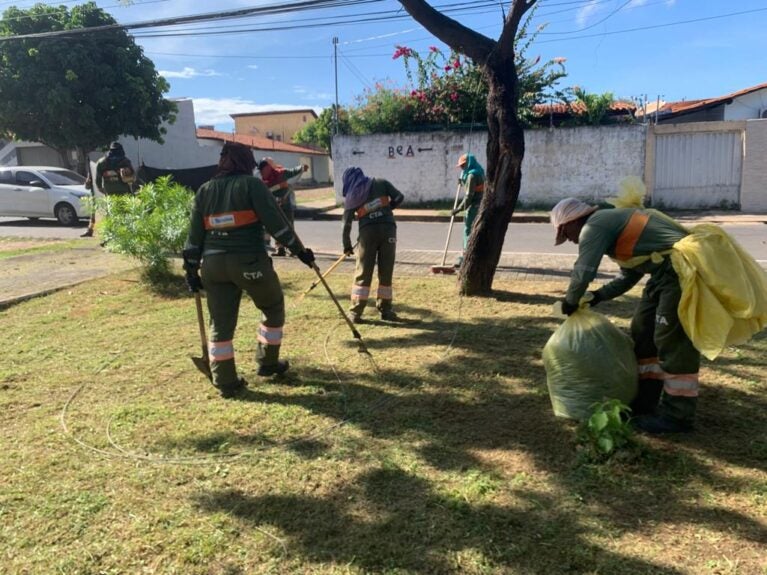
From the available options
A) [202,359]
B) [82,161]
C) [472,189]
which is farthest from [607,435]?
[82,161]

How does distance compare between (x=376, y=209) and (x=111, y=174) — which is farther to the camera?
(x=111, y=174)

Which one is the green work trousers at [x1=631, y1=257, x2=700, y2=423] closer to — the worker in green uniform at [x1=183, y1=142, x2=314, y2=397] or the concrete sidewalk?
the worker in green uniform at [x1=183, y1=142, x2=314, y2=397]

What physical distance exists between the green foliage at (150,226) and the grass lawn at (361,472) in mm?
2491

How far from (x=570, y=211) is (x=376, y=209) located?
2650 millimetres

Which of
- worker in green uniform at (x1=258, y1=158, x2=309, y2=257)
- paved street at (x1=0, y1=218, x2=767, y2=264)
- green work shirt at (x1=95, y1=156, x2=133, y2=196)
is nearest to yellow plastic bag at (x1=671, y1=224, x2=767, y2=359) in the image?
paved street at (x1=0, y1=218, x2=767, y2=264)

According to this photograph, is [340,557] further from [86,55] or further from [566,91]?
[86,55]

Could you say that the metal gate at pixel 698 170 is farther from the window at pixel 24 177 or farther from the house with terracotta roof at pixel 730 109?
the window at pixel 24 177

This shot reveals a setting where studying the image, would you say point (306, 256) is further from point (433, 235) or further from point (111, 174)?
point (433, 235)

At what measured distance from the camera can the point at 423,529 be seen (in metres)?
2.72

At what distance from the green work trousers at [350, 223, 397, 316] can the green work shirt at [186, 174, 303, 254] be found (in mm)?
1777

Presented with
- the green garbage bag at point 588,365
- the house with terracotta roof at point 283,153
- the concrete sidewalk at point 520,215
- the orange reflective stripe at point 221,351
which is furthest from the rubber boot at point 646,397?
the house with terracotta roof at point 283,153

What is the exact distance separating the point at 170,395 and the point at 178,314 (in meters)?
2.40

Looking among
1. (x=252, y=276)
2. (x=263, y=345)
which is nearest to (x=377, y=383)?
(x=263, y=345)

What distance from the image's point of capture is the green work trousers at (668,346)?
3.30 meters
